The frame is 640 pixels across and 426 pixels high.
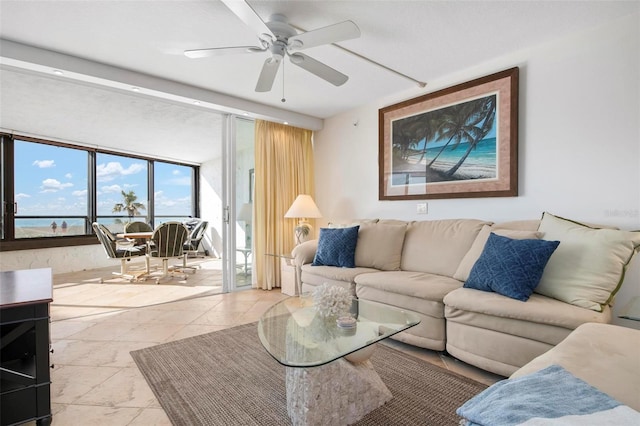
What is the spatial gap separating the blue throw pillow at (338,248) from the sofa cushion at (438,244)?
54 centimetres

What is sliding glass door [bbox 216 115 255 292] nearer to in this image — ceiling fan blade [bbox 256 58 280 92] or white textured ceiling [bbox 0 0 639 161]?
white textured ceiling [bbox 0 0 639 161]

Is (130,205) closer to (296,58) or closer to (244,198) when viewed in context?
(244,198)

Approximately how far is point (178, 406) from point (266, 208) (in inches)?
119

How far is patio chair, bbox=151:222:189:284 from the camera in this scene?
16.5ft

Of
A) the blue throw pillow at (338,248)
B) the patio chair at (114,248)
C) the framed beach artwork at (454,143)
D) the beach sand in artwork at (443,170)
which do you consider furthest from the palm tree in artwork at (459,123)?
the patio chair at (114,248)

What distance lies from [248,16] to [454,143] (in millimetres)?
2391

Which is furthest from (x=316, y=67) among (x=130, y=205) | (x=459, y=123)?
(x=130, y=205)

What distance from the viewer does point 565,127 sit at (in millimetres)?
2660

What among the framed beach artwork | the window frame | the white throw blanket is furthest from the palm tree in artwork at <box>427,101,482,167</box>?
the window frame

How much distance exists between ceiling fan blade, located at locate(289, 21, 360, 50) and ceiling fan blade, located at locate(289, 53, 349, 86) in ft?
0.47

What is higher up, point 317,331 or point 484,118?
point 484,118

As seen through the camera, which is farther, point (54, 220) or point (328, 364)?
point (54, 220)

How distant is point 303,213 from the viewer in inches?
171

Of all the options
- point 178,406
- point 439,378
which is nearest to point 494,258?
point 439,378
